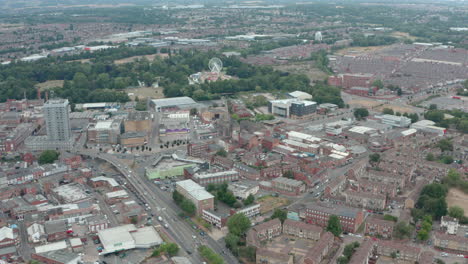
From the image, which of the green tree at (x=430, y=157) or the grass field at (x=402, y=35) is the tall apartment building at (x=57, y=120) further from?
the grass field at (x=402, y=35)

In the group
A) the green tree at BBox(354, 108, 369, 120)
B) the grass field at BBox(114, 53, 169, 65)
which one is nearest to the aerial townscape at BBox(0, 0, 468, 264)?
the green tree at BBox(354, 108, 369, 120)

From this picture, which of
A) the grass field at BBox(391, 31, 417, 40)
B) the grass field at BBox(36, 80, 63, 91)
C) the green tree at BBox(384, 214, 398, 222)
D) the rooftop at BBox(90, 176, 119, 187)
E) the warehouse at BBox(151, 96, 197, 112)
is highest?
the grass field at BBox(391, 31, 417, 40)

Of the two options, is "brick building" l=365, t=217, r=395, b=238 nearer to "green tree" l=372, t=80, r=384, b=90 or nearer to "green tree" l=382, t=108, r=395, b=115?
"green tree" l=382, t=108, r=395, b=115

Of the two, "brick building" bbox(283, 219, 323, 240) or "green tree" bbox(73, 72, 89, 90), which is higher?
"green tree" bbox(73, 72, 89, 90)

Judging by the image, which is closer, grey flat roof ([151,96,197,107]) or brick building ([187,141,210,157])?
brick building ([187,141,210,157])

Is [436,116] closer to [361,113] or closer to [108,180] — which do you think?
[361,113]

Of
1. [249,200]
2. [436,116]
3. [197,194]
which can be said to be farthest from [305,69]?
[197,194]
